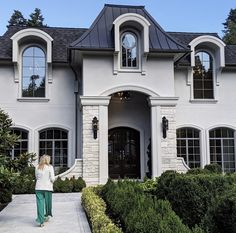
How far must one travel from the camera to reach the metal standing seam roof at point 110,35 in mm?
17172

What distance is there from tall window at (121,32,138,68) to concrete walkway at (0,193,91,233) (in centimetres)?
727

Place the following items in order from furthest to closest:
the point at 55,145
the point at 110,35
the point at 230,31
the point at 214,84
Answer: the point at 230,31 < the point at 214,84 < the point at 55,145 < the point at 110,35

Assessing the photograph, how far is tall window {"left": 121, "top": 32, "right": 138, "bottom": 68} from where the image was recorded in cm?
1789

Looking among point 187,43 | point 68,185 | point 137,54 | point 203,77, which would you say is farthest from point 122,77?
point 187,43

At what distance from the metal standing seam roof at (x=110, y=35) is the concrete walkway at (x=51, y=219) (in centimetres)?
721

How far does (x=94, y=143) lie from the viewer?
16.8 m

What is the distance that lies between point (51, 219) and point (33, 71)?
1110cm

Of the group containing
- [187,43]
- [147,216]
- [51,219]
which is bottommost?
[51,219]

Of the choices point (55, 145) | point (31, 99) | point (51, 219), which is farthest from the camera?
point (55, 145)

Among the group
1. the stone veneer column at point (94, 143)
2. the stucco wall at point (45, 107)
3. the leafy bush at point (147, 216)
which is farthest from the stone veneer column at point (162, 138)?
the leafy bush at point (147, 216)

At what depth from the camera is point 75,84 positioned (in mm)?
19266

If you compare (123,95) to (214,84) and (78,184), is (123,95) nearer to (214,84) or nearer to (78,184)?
(214,84)

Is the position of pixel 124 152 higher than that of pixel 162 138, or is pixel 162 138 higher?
pixel 162 138

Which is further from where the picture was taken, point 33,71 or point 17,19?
point 17,19
